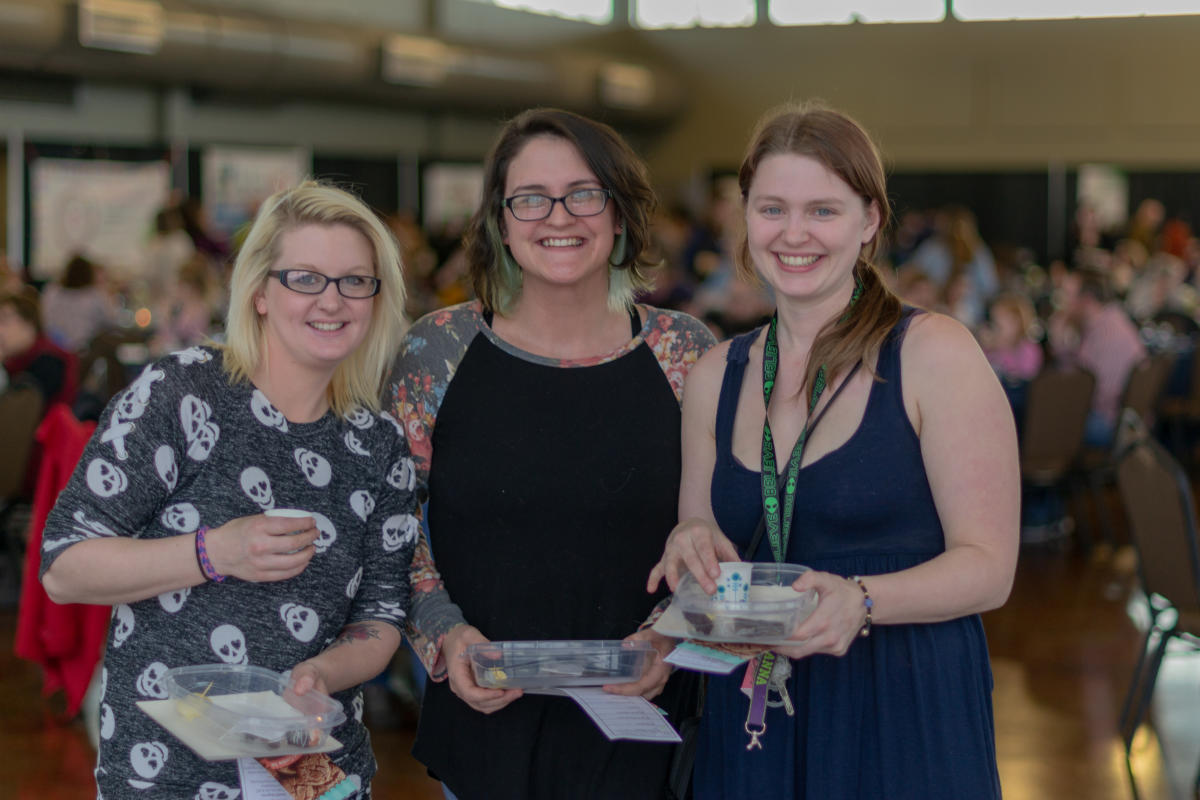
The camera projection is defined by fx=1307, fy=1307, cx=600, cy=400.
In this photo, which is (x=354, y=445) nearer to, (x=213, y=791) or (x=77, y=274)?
(x=213, y=791)

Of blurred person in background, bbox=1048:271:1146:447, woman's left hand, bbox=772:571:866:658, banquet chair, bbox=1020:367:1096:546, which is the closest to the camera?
woman's left hand, bbox=772:571:866:658

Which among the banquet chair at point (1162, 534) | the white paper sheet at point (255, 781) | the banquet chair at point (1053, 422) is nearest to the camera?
the white paper sheet at point (255, 781)

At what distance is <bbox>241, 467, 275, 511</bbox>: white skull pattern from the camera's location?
1743mm

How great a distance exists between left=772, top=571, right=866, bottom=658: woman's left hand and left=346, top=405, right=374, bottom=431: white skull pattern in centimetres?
68

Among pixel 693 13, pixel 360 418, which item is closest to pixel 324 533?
pixel 360 418

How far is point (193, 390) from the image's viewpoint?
174cm

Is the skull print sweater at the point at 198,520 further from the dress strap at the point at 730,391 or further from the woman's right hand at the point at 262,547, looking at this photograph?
the dress strap at the point at 730,391

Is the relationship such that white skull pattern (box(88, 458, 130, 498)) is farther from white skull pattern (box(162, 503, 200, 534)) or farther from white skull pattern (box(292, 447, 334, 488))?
white skull pattern (box(292, 447, 334, 488))

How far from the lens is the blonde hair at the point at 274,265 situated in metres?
1.81

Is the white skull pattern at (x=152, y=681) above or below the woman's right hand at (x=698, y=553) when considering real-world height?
below

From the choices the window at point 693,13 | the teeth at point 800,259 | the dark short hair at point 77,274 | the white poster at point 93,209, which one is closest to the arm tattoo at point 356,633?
the teeth at point 800,259

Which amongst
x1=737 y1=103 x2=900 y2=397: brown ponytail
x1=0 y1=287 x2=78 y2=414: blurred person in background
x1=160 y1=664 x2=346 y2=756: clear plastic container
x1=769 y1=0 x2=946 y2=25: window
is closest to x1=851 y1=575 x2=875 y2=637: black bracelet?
x1=737 y1=103 x2=900 y2=397: brown ponytail

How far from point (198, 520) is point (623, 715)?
24.2 inches

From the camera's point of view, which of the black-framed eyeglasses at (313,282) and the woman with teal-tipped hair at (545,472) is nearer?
the black-framed eyeglasses at (313,282)
